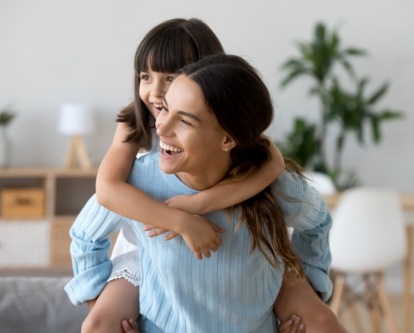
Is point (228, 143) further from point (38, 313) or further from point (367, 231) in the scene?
point (367, 231)

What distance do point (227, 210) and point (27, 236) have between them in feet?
14.2

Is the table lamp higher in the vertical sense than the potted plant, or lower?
lower

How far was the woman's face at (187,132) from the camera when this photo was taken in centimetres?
157

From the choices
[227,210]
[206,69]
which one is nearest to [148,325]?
[227,210]

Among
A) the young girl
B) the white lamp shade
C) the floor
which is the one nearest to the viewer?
the young girl

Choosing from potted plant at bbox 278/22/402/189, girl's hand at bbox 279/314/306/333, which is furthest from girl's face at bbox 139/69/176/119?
potted plant at bbox 278/22/402/189

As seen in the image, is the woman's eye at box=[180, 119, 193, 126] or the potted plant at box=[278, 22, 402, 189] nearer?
the woman's eye at box=[180, 119, 193, 126]

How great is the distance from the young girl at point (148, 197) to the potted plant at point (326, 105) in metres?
3.82

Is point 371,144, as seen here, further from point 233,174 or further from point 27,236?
point 233,174

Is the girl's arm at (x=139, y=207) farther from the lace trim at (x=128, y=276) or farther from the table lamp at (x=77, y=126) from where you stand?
the table lamp at (x=77, y=126)

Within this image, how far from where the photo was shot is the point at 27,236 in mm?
5879

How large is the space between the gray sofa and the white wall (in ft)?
12.8

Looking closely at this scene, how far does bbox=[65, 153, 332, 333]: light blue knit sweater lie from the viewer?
1.71 meters

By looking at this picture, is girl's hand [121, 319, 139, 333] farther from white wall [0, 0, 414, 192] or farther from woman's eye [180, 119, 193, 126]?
white wall [0, 0, 414, 192]
